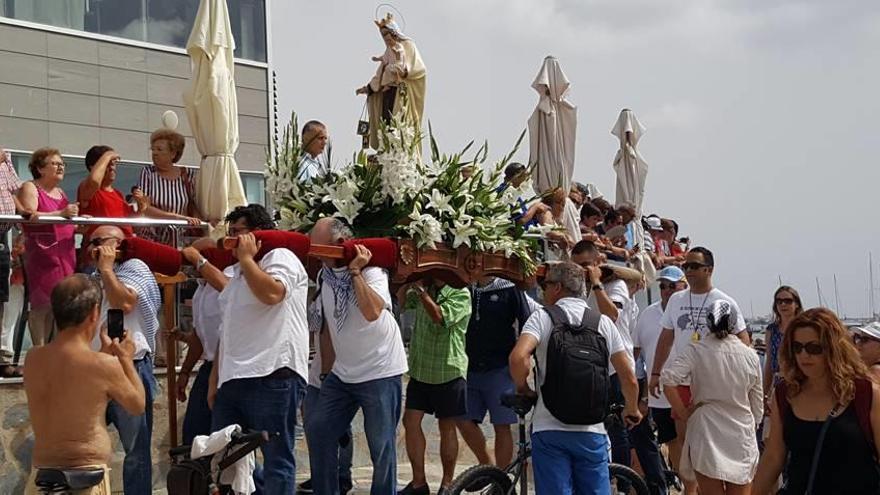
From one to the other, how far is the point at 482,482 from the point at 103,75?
1432cm

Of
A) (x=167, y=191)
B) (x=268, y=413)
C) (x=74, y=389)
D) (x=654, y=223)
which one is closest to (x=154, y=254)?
(x=268, y=413)

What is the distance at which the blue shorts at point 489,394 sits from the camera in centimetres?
902

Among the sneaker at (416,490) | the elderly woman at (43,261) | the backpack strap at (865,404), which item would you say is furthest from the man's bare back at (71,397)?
the backpack strap at (865,404)

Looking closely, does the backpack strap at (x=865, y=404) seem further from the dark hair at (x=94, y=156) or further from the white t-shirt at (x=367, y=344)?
the dark hair at (x=94, y=156)

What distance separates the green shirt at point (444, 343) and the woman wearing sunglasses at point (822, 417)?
338cm

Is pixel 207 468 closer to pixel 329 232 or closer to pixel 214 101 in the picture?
pixel 329 232

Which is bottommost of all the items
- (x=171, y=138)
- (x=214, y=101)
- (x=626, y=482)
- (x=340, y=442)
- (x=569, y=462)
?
(x=626, y=482)

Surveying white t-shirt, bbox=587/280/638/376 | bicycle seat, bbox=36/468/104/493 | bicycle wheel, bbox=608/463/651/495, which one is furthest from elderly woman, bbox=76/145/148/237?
bicycle wheel, bbox=608/463/651/495

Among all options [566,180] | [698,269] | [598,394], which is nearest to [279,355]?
[598,394]

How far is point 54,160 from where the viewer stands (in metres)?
8.71

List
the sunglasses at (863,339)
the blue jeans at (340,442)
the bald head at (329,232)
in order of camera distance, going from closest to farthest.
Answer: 1. the sunglasses at (863,339)
2. the bald head at (329,232)
3. the blue jeans at (340,442)

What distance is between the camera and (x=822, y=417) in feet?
17.8

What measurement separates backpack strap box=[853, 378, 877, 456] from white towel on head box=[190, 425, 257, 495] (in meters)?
3.12

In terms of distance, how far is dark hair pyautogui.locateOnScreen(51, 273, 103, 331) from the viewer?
18.6 feet
